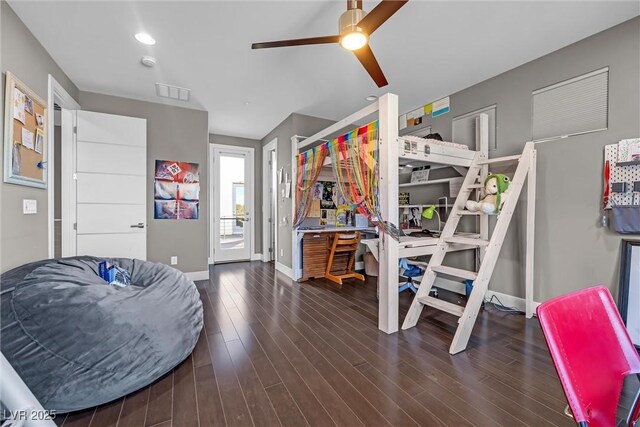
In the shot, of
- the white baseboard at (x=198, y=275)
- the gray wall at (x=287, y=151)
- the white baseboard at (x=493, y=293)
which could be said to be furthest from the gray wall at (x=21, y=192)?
the white baseboard at (x=493, y=293)

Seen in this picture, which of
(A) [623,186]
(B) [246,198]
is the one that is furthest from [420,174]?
(B) [246,198]

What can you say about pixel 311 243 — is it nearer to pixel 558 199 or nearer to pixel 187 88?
pixel 187 88

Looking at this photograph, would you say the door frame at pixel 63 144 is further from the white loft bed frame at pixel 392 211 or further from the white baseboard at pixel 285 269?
the white loft bed frame at pixel 392 211

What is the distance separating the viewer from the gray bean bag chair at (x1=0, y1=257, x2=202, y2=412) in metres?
1.46

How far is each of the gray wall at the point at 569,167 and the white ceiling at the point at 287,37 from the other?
6.8 inches

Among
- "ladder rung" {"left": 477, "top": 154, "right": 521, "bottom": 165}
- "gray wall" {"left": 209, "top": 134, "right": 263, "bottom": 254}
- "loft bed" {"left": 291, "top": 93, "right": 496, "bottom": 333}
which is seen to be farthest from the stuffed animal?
"gray wall" {"left": 209, "top": 134, "right": 263, "bottom": 254}

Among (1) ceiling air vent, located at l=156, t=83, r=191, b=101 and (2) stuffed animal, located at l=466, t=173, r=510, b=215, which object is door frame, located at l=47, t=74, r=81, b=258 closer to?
(1) ceiling air vent, located at l=156, t=83, r=191, b=101

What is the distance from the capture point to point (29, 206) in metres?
2.32

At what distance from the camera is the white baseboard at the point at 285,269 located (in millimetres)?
4477

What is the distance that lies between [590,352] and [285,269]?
13.5 ft

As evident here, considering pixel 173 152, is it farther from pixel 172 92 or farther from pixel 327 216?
pixel 327 216

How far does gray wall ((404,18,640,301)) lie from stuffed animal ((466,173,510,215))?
1.83 ft

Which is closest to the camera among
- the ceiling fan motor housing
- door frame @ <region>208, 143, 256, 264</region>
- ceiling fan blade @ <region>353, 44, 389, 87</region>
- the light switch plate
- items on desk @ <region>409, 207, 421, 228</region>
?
the ceiling fan motor housing

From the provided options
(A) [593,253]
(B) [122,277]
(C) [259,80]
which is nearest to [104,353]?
(B) [122,277]
